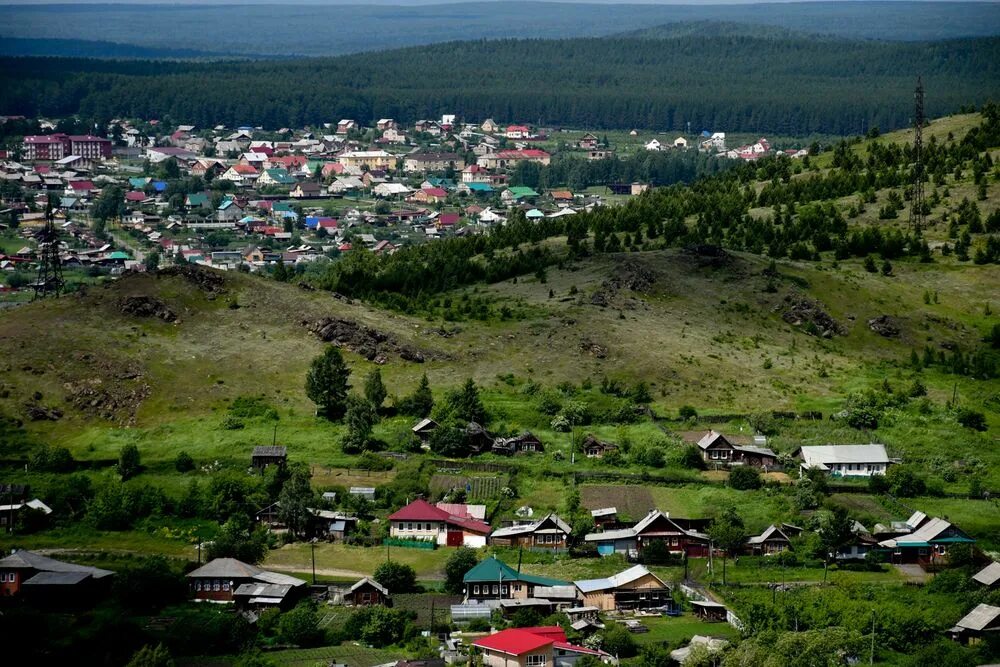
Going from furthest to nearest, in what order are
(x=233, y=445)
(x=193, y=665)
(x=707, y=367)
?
(x=707, y=367), (x=233, y=445), (x=193, y=665)

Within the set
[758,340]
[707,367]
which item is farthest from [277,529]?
[758,340]

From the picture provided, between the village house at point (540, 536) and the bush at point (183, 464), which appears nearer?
the village house at point (540, 536)

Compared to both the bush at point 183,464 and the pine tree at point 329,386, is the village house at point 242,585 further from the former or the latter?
the pine tree at point 329,386

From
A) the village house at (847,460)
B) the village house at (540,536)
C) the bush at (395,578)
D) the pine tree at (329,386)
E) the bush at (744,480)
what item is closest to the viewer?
the bush at (395,578)

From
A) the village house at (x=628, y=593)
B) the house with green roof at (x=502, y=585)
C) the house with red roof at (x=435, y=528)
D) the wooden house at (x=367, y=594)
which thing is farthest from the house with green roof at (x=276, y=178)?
the village house at (x=628, y=593)

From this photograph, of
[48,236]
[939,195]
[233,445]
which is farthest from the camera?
[939,195]

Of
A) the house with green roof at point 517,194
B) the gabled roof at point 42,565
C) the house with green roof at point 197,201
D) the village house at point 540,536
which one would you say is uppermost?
the gabled roof at point 42,565

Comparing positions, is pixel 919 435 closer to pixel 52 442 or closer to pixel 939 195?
pixel 52 442
